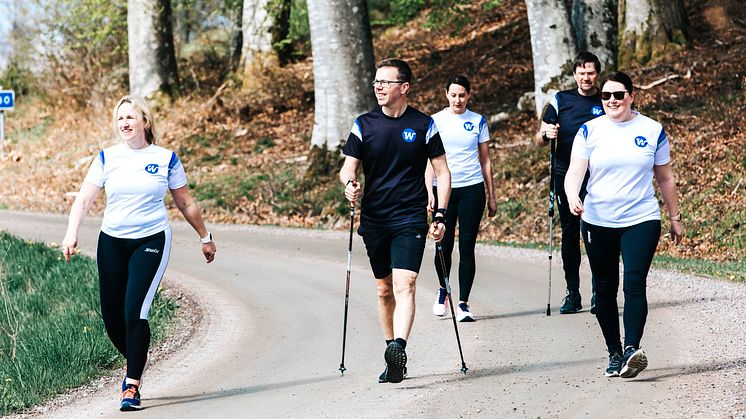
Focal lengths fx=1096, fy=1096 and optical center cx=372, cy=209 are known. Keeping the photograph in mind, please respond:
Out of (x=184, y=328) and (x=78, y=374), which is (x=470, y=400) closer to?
(x=78, y=374)

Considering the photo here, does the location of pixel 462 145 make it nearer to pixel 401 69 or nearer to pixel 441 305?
pixel 441 305

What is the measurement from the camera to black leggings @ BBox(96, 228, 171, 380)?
23.9 ft

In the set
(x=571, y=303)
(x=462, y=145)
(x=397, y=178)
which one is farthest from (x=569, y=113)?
(x=397, y=178)

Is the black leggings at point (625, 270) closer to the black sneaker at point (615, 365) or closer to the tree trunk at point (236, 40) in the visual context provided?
the black sneaker at point (615, 365)

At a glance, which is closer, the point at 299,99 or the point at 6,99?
the point at 6,99

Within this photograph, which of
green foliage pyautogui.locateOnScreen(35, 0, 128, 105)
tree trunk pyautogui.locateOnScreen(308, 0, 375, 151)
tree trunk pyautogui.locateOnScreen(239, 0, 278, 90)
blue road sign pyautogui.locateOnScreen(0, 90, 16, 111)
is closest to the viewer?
tree trunk pyautogui.locateOnScreen(308, 0, 375, 151)

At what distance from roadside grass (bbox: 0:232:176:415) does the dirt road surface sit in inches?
15.4

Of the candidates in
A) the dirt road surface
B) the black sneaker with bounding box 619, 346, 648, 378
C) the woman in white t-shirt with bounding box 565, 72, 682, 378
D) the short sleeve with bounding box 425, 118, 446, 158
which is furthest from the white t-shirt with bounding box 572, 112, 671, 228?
the dirt road surface

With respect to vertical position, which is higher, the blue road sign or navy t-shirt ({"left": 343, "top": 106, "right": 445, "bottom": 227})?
the blue road sign

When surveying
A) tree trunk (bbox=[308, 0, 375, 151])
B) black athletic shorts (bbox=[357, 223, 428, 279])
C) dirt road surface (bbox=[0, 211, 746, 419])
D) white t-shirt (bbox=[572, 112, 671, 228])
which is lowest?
dirt road surface (bbox=[0, 211, 746, 419])

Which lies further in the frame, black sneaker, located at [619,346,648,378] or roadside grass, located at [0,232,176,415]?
roadside grass, located at [0,232,176,415]

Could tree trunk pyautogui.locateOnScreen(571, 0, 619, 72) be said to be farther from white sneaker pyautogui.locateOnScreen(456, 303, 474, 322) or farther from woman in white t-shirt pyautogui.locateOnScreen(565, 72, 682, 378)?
woman in white t-shirt pyautogui.locateOnScreen(565, 72, 682, 378)

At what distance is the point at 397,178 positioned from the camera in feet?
25.4

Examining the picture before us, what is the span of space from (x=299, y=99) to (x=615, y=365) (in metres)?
23.6
